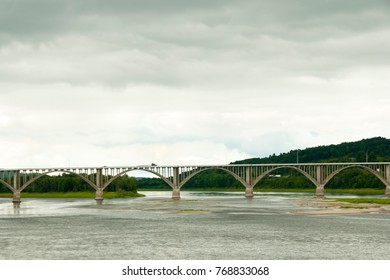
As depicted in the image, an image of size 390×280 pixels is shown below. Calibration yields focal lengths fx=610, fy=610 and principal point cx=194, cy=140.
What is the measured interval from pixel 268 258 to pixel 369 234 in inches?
629

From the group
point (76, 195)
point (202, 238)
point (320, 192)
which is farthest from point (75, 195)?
point (202, 238)

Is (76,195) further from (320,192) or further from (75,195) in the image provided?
(320,192)

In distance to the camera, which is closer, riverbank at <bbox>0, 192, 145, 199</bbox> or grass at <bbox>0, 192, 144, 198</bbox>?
riverbank at <bbox>0, 192, 145, 199</bbox>

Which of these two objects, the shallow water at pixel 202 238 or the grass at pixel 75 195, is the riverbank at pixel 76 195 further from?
the shallow water at pixel 202 238

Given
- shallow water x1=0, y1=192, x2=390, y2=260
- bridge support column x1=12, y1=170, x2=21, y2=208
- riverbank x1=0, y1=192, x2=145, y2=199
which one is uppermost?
bridge support column x1=12, y1=170, x2=21, y2=208

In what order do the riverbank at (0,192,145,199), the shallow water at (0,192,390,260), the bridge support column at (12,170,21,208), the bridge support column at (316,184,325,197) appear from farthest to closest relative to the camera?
the riverbank at (0,192,145,199)
the bridge support column at (12,170,21,208)
the bridge support column at (316,184,325,197)
the shallow water at (0,192,390,260)

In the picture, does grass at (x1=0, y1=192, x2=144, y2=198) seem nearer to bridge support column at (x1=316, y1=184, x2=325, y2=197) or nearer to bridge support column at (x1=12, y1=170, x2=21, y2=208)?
bridge support column at (x1=12, y1=170, x2=21, y2=208)

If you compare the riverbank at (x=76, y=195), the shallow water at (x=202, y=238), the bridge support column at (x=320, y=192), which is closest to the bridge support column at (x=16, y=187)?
the riverbank at (x=76, y=195)

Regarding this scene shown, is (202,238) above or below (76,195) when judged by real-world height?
below

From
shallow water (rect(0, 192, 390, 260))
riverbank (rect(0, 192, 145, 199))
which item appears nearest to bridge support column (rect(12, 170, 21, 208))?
riverbank (rect(0, 192, 145, 199))

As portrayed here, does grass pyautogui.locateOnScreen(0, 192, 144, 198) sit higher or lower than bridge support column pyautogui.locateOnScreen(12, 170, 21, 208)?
lower
